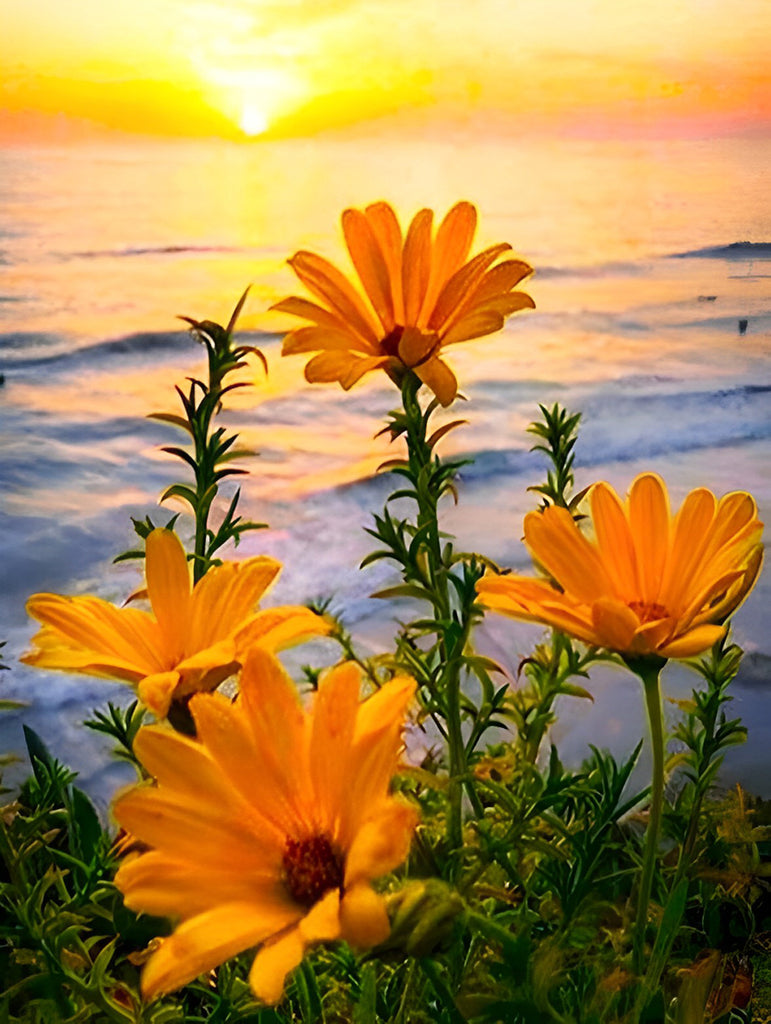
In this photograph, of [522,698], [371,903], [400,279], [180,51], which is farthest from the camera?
[180,51]

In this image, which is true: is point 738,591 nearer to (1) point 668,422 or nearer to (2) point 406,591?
(2) point 406,591

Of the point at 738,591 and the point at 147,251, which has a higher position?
the point at 147,251

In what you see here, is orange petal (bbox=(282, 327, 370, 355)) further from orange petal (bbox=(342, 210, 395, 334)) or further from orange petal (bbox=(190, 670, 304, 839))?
orange petal (bbox=(190, 670, 304, 839))

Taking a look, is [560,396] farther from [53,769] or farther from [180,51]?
[53,769]

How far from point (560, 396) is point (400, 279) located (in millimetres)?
822

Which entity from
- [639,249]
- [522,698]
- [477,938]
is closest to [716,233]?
[639,249]

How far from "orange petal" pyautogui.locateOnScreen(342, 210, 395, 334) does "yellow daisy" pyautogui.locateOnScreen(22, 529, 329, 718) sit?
121mm

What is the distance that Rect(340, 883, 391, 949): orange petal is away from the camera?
241 millimetres

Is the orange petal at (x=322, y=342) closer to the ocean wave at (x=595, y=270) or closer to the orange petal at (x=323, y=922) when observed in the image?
the orange petal at (x=323, y=922)

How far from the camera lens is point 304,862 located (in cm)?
29

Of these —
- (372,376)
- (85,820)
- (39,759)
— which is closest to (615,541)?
(39,759)

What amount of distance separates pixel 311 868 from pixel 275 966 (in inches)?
1.6

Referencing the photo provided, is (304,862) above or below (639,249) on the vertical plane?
below

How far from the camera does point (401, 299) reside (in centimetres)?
43
